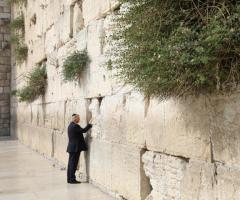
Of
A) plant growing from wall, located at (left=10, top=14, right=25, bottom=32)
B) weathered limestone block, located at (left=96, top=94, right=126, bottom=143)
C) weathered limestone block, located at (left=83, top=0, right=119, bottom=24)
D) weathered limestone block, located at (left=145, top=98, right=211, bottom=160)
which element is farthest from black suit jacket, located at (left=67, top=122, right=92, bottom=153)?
plant growing from wall, located at (left=10, top=14, right=25, bottom=32)

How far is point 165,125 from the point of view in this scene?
4.97m

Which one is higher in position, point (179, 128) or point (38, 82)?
point (38, 82)

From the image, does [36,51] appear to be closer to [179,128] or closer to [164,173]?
[164,173]

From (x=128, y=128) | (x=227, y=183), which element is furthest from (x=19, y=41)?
(x=227, y=183)

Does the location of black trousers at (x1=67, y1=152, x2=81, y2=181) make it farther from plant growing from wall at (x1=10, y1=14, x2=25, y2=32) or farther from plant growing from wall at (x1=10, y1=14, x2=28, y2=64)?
plant growing from wall at (x1=10, y1=14, x2=25, y2=32)

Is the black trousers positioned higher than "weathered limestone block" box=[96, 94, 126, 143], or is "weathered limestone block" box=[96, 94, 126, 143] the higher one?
"weathered limestone block" box=[96, 94, 126, 143]

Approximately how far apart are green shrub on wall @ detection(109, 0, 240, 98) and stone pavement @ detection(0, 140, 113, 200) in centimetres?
291

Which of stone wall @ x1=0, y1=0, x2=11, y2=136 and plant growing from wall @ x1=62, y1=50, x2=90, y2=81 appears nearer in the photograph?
plant growing from wall @ x1=62, y1=50, x2=90, y2=81

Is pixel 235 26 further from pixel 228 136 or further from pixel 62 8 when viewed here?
pixel 62 8

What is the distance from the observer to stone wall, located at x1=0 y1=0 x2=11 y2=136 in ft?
65.3

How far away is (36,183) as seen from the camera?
794 centimetres

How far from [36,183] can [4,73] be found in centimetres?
1278

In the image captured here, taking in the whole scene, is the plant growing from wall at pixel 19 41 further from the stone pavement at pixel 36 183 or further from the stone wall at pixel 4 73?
the stone pavement at pixel 36 183

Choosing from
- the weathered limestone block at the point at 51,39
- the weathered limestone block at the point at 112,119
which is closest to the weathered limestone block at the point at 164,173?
the weathered limestone block at the point at 112,119
